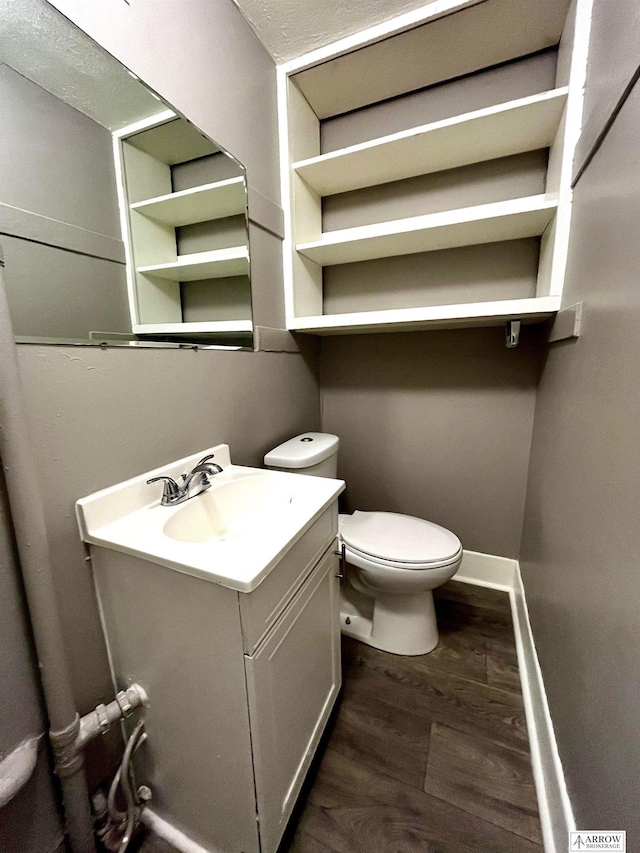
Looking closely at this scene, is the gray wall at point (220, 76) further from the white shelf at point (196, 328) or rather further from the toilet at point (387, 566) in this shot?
the toilet at point (387, 566)

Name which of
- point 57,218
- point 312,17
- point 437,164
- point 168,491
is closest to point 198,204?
point 57,218

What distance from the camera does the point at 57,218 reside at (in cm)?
69

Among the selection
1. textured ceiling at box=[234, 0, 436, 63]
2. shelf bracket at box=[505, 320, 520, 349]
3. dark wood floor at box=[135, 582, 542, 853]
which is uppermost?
textured ceiling at box=[234, 0, 436, 63]

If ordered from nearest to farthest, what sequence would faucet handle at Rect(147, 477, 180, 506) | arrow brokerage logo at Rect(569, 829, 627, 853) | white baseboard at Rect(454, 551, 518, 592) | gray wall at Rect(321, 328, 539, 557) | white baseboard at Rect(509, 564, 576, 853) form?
arrow brokerage logo at Rect(569, 829, 627, 853), white baseboard at Rect(509, 564, 576, 853), faucet handle at Rect(147, 477, 180, 506), gray wall at Rect(321, 328, 539, 557), white baseboard at Rect(454, 551, 518, 592)

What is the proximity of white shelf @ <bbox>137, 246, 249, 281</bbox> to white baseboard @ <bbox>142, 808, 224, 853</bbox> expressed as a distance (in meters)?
1.41

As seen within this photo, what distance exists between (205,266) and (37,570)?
3.11 feet

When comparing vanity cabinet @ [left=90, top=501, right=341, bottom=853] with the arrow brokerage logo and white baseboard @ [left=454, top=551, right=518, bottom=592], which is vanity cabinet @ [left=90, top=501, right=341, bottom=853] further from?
white baseboard @ [left=454, top=551, right=518, bottom=592]

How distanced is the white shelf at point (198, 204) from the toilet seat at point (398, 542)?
123 cm

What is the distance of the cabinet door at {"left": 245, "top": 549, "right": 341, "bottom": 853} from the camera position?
0.65 metres

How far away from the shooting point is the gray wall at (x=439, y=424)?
1.54 metres

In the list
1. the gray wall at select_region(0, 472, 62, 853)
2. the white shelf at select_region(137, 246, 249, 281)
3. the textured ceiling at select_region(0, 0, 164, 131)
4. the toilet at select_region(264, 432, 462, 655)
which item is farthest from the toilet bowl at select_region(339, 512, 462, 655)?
the textured ceiling at select_region(0, 0, 164, 131)

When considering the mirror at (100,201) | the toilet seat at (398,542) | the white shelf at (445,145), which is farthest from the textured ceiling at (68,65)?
the toilet seat at (398,542)

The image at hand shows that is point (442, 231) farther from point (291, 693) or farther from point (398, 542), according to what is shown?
point (291, 693)

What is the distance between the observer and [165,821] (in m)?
0.83
